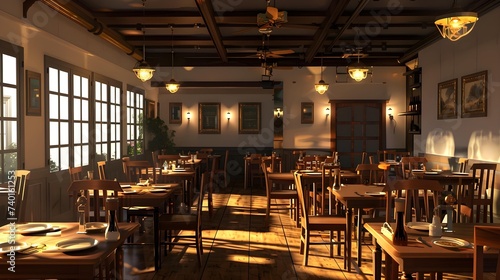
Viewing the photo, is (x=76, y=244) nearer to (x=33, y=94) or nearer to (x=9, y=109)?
(x=9, y=109)

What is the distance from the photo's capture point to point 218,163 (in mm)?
14867

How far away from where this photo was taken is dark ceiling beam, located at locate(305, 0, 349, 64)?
25.5 feet

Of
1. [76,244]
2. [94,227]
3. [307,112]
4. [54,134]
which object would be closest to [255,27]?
[54,134]

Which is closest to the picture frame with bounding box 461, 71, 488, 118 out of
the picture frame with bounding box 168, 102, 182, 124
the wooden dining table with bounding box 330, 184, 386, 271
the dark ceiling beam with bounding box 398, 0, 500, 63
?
the dark ceiling beam with bounding box 398, 0, 500, 63

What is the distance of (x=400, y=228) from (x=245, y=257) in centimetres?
327

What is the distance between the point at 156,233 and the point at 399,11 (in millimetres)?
6252

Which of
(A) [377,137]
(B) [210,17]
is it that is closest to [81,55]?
(B) [210,17]

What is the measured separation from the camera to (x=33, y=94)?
265 inches

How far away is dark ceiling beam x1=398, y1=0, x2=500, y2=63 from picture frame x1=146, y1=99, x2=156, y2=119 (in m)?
7.42

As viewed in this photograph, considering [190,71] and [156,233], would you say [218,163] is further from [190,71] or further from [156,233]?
[156,233]

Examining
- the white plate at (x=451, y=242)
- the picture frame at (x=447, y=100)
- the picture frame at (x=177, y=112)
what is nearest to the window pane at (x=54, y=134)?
the white plate at (x=451, y=242)

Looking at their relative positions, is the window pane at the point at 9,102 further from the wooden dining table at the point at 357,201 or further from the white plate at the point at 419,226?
the white plate at the point at 419,226

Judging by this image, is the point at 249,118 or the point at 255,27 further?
the point at 249,118

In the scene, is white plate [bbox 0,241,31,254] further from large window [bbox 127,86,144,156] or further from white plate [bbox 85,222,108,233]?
large window [bbox 127,86,144,156]
